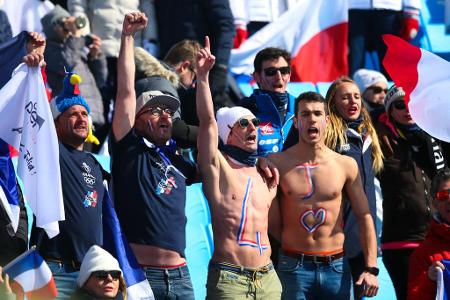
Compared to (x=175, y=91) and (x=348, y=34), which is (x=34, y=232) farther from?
(x=348, y=34)

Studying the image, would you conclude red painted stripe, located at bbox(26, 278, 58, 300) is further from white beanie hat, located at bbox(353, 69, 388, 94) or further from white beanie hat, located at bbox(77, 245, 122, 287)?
white beanie hat, located at bbox(353, 69, 388, 94)

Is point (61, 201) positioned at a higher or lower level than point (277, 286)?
higher

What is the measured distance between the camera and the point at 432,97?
31.5 ft

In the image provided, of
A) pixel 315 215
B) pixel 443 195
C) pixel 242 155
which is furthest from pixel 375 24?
pixel 242 155

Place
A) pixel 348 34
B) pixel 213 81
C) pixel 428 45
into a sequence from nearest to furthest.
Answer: pixel 213 81
pixel 348 34
pixel 428 45

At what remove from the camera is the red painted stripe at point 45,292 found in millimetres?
8023

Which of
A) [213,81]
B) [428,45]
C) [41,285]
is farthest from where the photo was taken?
[428,45]

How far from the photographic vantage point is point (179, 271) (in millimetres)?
8781

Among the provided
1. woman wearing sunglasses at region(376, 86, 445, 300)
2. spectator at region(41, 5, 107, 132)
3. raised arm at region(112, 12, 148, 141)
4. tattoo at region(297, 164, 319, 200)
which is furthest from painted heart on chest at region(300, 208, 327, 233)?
spectator at region(41, 5, 107, 132)

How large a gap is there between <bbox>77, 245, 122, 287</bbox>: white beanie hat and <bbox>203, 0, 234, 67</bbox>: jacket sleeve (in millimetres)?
4630

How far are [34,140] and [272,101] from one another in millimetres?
2004

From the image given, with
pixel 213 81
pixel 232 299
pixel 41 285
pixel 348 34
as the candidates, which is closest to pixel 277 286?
pixel 232 299

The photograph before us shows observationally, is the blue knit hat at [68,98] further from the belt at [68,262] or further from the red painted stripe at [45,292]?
the red painted stripe at [45,292]

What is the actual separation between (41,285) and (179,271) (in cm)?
107
